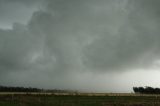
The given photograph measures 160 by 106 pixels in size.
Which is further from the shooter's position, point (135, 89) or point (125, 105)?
point (135, 89)

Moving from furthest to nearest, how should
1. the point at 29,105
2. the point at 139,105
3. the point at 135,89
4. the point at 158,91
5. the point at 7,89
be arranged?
the point at 135,89 → the point at 158,91 → the point at 7,89 → the point at 139,105 → the point at 29,105

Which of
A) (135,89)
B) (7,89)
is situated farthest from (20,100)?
(135,89)

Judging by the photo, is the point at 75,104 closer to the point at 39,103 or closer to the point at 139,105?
the point at 39,103

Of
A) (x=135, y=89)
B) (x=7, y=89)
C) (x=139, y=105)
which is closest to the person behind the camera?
(x=139, y=105)

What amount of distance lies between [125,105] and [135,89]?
266 feet

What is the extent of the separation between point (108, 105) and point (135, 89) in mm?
82426

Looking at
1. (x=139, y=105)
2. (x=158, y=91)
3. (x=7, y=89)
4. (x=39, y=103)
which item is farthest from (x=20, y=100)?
(x=158, y=91)

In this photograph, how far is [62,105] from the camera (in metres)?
58.5

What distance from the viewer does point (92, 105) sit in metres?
61.5

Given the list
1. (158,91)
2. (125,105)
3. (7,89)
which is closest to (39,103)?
(125,105)

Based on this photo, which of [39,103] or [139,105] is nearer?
[39,103]

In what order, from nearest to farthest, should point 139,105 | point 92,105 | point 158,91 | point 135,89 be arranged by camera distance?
point 92,105 → point 139,105 → point 158,91 → point 135,89

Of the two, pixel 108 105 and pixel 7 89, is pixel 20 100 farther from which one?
pixel 7 89

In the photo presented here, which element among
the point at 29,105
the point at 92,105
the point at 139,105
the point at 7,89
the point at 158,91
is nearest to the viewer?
the point at 29,105
